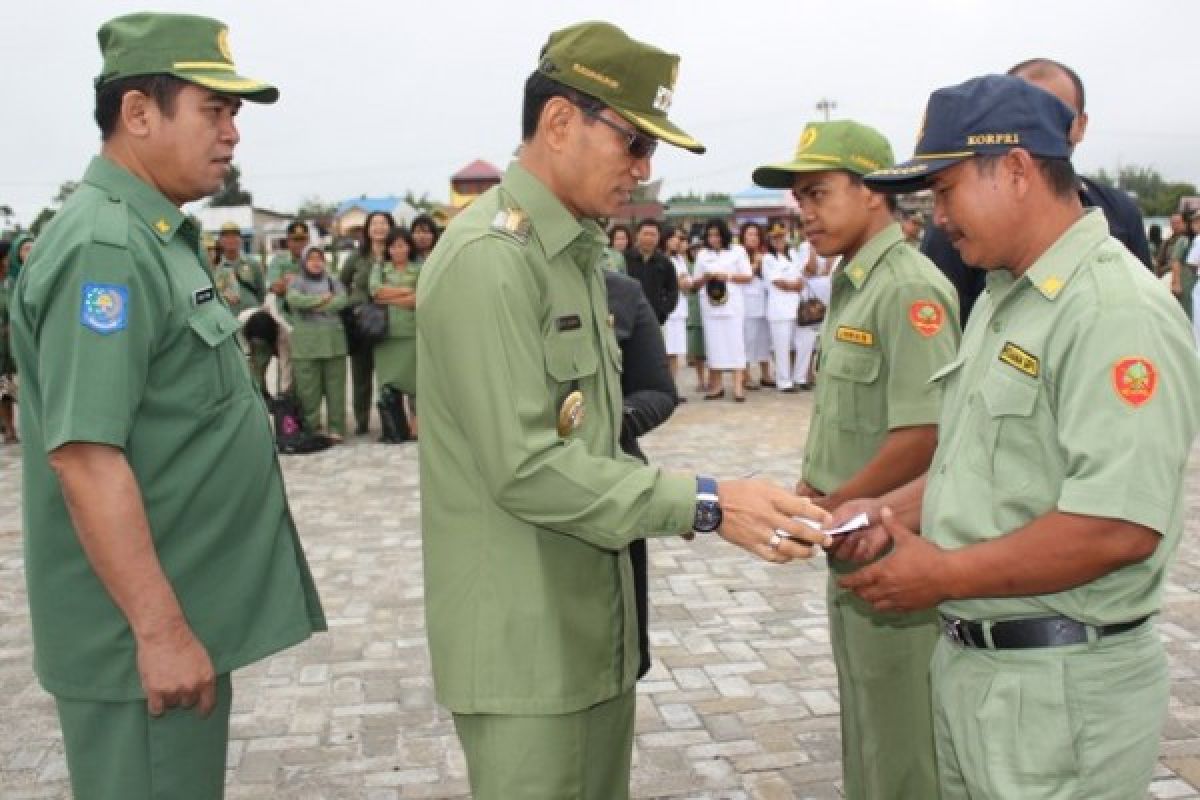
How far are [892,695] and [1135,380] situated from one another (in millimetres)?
1444

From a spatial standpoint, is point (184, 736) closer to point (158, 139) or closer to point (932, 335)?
point (158, 139)

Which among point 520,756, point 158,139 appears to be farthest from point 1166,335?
point 158,139

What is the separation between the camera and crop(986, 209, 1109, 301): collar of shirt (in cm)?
193

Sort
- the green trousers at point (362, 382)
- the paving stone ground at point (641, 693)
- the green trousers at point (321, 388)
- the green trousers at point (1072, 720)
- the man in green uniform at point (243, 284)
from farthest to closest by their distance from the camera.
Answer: the green trousers at point (362, 382) → the man in green uniform at point (243, 284) → the green trousers at point (321, 388) → the paving stone ground at point (641, 693) → the green trousers at point (1072, 720)

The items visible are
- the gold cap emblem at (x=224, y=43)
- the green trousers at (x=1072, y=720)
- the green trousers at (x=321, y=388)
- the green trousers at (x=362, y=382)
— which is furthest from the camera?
the green trousers at (x=362, y=382)

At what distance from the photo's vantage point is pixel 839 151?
122 inches

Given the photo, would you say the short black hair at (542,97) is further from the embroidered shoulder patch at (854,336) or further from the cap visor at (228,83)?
the embroidered shoulder patch at (854,336)

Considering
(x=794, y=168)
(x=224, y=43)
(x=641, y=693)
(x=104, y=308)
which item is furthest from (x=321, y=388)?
(x=104, y=308)

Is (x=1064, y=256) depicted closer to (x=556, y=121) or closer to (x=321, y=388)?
(x=556, y=121)

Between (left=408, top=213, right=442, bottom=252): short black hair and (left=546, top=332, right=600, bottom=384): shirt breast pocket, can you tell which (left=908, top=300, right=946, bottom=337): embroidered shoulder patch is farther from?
(left=408, top=213, right=442, bottom=252): short black hair

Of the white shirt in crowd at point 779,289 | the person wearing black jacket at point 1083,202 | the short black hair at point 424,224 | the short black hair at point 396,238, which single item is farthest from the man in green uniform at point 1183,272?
the person wearing black jacket at point 1083,202

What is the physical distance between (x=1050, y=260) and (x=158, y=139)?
1794mm

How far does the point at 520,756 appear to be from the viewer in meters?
2.12

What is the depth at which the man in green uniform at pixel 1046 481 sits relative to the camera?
5.84 ft
